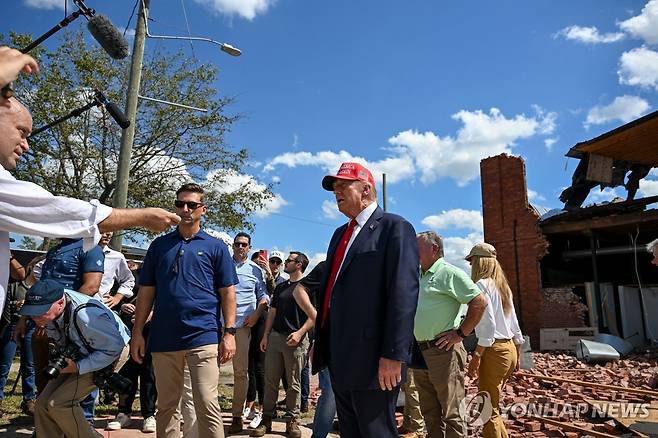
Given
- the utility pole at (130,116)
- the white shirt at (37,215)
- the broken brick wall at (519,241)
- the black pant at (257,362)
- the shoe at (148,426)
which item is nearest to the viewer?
the white shirt at (37,215)

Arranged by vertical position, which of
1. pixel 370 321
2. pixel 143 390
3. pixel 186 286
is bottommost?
pixel 143 390

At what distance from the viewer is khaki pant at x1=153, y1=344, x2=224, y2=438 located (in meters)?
3.69

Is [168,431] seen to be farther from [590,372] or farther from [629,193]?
[629,193]

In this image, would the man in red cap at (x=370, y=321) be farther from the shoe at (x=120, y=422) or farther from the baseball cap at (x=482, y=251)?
the shoe at (x=120, y=422)

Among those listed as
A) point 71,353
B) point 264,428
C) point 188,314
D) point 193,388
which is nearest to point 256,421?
point 264,428

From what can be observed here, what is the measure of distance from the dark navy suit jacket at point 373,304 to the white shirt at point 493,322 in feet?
6.10

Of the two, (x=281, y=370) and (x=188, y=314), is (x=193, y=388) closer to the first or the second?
(x=188, y=314)

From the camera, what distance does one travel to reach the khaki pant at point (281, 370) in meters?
5.57

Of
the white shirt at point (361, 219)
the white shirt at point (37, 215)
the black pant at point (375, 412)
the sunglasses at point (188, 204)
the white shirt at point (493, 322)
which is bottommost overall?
the black pant at point (375, 412)

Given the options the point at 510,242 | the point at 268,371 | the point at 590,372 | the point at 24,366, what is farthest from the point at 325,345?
the point at 510,242

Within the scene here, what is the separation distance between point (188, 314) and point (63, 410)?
1.06m

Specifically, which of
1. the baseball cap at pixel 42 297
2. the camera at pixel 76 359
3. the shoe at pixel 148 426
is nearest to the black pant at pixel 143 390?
the shoe at pixel 148 426

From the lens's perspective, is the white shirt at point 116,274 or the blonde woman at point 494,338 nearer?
the blonde woman at point 494,338

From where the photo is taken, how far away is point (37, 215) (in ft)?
6.20
